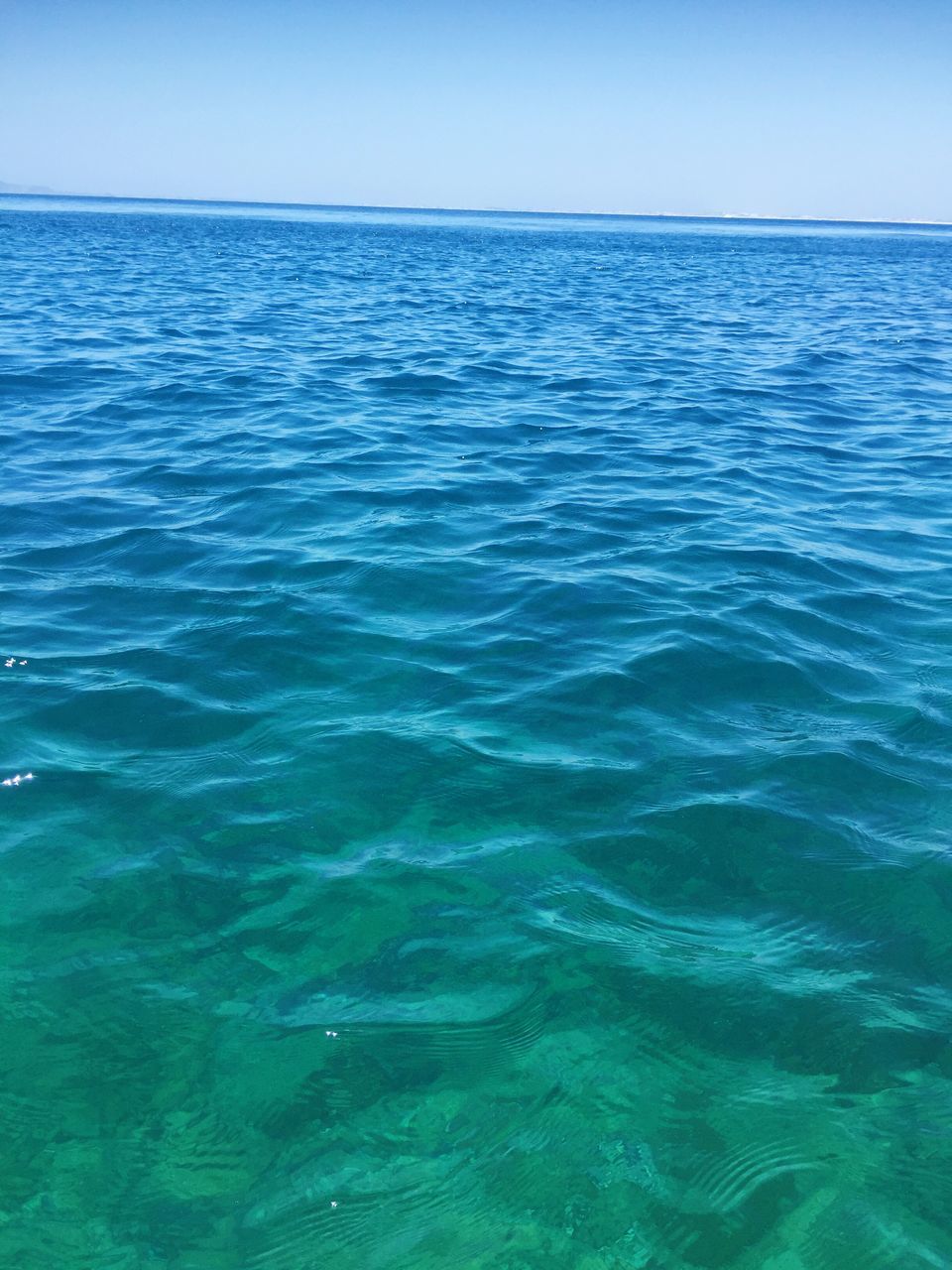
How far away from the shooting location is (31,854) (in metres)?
5.21

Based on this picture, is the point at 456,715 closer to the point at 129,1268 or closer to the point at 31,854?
the point at 31,854

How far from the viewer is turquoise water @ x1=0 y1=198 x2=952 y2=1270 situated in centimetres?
359

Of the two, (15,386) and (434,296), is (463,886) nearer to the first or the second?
(15,386)

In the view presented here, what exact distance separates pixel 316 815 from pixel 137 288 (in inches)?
1191

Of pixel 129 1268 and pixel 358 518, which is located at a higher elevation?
pixel 358 518

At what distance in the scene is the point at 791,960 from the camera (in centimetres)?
468

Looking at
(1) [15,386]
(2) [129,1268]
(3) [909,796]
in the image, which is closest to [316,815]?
(2) [129,1268]

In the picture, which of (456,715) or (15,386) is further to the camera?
(15,386)

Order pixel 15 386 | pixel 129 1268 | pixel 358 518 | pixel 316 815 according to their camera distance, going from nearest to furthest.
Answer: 1. pixel 129 1268
2. pixel 316 815
3. pixel 358 518
4. pixel 15 386

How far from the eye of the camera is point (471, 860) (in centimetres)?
532

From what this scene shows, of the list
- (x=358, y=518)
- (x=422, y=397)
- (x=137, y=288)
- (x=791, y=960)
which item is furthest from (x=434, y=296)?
(x=791, y=960)

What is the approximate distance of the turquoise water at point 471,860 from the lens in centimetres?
359

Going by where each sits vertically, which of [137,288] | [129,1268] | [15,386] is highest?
[137,288]

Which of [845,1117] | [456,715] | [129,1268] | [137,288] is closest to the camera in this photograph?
[129,1268]
